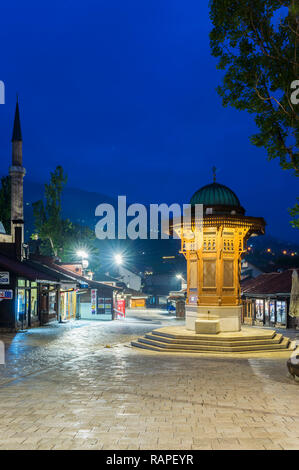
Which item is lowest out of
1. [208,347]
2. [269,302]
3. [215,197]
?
[208,347]

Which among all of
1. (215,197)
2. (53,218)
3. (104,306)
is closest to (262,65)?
(215,197)

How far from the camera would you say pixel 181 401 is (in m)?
9.95

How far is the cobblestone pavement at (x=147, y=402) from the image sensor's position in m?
7.27

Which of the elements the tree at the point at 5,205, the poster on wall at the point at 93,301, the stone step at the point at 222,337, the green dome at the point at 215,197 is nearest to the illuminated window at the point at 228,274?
the stone step at the point at 222,337

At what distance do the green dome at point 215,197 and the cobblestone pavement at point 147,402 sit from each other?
7627 millimetres

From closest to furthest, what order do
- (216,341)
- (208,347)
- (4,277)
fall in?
(208,347) → (216,341) → (4,277)

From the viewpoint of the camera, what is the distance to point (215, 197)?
21234 mm

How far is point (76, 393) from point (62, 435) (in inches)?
130

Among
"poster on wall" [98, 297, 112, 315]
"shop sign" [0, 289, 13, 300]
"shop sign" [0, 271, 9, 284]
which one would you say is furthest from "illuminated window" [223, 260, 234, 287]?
"poster on wall" [98, 297, 112, 315]

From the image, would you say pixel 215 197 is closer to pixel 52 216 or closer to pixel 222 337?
pixel 222 337

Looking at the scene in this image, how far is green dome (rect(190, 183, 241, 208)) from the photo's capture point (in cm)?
2116

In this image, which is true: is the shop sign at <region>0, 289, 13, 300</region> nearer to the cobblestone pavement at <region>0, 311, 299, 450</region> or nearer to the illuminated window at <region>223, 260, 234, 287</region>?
the cobblestone pavement at <region>0, 311, 299, 450</region>

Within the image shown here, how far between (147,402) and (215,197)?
43.1 ft

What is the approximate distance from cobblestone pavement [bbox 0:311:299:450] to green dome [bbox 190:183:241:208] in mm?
7627
